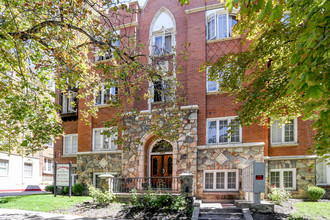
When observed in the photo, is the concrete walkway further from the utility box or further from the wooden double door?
the utility box

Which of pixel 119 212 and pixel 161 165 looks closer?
pixel 119 212

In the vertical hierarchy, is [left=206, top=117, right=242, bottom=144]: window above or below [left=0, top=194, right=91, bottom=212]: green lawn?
above

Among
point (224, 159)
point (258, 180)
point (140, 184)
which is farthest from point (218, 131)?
point (140, 184)

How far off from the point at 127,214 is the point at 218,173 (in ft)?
18.8

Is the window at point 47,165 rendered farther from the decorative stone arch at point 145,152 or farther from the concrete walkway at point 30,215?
the concrete walkway at point 30,215

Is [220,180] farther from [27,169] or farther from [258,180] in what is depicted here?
[27,169]

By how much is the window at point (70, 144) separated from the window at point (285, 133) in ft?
45.0

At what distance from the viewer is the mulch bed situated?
10712 millimetres

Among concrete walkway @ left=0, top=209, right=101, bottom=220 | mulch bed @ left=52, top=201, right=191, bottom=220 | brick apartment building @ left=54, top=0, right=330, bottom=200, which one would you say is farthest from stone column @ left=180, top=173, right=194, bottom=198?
concrete walkway @ left=0, top=209, right=101, bottom=220

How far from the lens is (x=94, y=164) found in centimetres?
1738

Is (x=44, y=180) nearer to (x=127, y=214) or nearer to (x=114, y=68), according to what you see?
(x=127, y=214)

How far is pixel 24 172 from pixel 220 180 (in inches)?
1010

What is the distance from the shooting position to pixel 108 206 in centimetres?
1246

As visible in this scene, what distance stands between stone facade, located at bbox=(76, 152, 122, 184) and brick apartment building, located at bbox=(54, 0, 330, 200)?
6 cm
